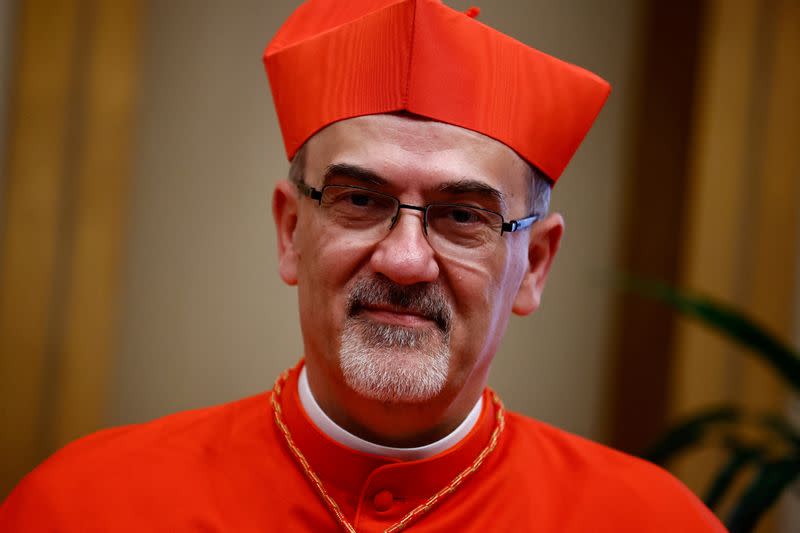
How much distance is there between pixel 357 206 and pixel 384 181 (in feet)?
0.26

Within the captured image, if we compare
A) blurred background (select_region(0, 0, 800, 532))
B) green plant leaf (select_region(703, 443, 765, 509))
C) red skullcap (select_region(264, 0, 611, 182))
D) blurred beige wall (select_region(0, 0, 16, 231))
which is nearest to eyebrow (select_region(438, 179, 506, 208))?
red skullcap (select_region(264, 0, 611, 182))

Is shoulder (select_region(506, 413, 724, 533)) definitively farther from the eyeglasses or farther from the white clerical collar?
the eyeglasses

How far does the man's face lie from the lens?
1.52 meters

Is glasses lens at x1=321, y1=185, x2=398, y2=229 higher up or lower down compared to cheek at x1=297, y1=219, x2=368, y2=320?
higher up

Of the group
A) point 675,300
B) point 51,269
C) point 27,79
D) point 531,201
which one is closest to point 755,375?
point 675,300

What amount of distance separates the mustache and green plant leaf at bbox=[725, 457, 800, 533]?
1.03 metres

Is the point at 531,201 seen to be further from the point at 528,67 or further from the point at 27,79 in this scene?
the point at 27,79

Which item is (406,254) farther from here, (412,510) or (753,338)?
(753,338)

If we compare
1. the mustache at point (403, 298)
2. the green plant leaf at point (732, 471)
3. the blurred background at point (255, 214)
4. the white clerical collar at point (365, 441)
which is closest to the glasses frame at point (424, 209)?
the mustache at point (403, 298)

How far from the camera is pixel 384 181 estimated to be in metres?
1.54

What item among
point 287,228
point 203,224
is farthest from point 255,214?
point 287,228

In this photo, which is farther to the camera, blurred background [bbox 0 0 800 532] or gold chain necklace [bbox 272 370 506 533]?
blurred background [bbox 0 0 800 532]

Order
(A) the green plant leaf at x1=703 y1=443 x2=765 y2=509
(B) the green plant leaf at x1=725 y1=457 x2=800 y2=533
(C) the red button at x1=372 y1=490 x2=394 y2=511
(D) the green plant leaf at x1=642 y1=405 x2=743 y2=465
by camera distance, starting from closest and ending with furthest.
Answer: (C) the red button at x1=372 y1=490 x2=394 y2=511 < (B) the green plant leaf at x1=725 y1=457 x2=800 y2=533 < (A) the green plant leaf at x1=703 y1=443 x2=765 y2=509 < (D) the green plant leaf at x1=642 y1=405 x2=743 y2=465

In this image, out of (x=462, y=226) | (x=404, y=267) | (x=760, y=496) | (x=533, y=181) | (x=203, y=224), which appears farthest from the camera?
(x=203, y=224)
